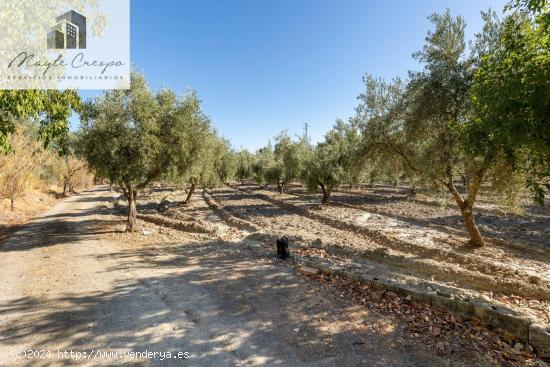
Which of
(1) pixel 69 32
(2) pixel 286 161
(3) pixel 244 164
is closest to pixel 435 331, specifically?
(1) pixel 69 32

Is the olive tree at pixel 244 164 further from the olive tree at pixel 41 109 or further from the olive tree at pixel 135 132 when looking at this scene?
the olive tree at pixel 41 109

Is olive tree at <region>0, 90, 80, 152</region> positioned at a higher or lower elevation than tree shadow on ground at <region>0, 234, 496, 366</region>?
higher

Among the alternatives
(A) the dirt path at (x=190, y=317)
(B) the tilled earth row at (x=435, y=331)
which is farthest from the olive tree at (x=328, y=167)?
(B) the tilled earth row at (x=435, y=331)

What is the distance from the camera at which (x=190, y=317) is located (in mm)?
6602

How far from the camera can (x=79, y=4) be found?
8.69 meters

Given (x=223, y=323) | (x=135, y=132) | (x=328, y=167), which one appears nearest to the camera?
(x=223, y=323)

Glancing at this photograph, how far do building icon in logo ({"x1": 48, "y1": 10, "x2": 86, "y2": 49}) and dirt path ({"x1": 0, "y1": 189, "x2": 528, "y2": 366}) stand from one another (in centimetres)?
753

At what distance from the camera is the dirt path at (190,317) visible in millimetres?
5098

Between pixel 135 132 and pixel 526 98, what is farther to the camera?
pixel 135 132

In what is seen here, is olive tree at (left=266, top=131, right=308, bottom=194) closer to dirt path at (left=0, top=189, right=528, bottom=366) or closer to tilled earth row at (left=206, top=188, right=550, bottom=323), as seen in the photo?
tilled earth row at (left=206, top=188, right=550, bottom=323)

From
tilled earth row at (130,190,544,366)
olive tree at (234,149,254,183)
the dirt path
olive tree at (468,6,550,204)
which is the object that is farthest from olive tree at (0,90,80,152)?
olive tree at (234,149,254,183)

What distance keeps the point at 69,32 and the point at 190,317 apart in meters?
9.72

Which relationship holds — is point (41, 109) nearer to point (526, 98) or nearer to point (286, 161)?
point (526, 98)

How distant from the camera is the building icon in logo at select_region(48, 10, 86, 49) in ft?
27.5
